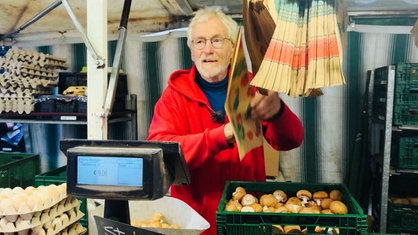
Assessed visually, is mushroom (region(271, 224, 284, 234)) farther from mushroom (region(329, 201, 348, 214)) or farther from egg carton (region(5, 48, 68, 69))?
egg carton (region(5, 48, 68, 69))

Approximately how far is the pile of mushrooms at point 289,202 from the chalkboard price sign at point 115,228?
1.09ft

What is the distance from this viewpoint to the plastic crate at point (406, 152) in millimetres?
2709

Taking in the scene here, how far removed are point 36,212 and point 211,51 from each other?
33.0 inches

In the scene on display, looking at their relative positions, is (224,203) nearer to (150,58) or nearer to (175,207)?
(175,207)

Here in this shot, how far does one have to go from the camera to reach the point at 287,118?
1.26 m

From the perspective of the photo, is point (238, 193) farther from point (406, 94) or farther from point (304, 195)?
point (406, 94)

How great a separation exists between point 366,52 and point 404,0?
0.54m

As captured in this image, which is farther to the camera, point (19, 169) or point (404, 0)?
point (19, 169)

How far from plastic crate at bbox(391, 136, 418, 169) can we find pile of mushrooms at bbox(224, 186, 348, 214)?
1823 mm

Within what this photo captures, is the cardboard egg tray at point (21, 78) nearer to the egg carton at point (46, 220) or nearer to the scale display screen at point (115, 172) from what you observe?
the egg carton at point (46, 220)

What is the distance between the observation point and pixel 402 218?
2.78 metres

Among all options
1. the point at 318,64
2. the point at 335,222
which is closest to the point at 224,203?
the point at 335,222

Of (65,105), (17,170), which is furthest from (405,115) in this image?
(17,170)

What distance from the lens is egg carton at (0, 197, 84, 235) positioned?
3.30 ft
